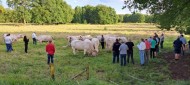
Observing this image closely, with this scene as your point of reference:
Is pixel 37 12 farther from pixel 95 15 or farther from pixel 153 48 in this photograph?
pixel 153 48

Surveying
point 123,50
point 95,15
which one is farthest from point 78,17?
point 123,50

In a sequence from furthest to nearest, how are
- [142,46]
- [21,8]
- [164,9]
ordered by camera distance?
[21,8] < [164,9] < [142,46]

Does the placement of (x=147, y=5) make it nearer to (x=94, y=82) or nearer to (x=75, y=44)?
(x=75, y=44)

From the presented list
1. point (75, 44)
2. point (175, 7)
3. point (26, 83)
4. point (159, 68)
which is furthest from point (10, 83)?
point (75, 44)

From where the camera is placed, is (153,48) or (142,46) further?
(153,48)

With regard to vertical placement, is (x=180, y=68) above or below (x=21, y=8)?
below

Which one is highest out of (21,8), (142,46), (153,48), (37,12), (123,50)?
(21,8)

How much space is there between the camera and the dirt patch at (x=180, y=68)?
19169mm

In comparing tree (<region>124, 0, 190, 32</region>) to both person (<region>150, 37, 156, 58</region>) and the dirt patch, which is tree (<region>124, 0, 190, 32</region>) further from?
the dirt patch

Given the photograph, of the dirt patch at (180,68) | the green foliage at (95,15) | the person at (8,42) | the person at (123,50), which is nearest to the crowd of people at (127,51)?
the person at (123,50)

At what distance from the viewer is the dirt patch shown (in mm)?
19169

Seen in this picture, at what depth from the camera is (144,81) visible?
17141 millimetres

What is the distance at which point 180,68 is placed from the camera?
2191 centimetres

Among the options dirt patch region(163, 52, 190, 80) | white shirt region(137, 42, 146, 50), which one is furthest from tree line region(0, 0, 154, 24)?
white shirt region(137, 42, 146, 50)
